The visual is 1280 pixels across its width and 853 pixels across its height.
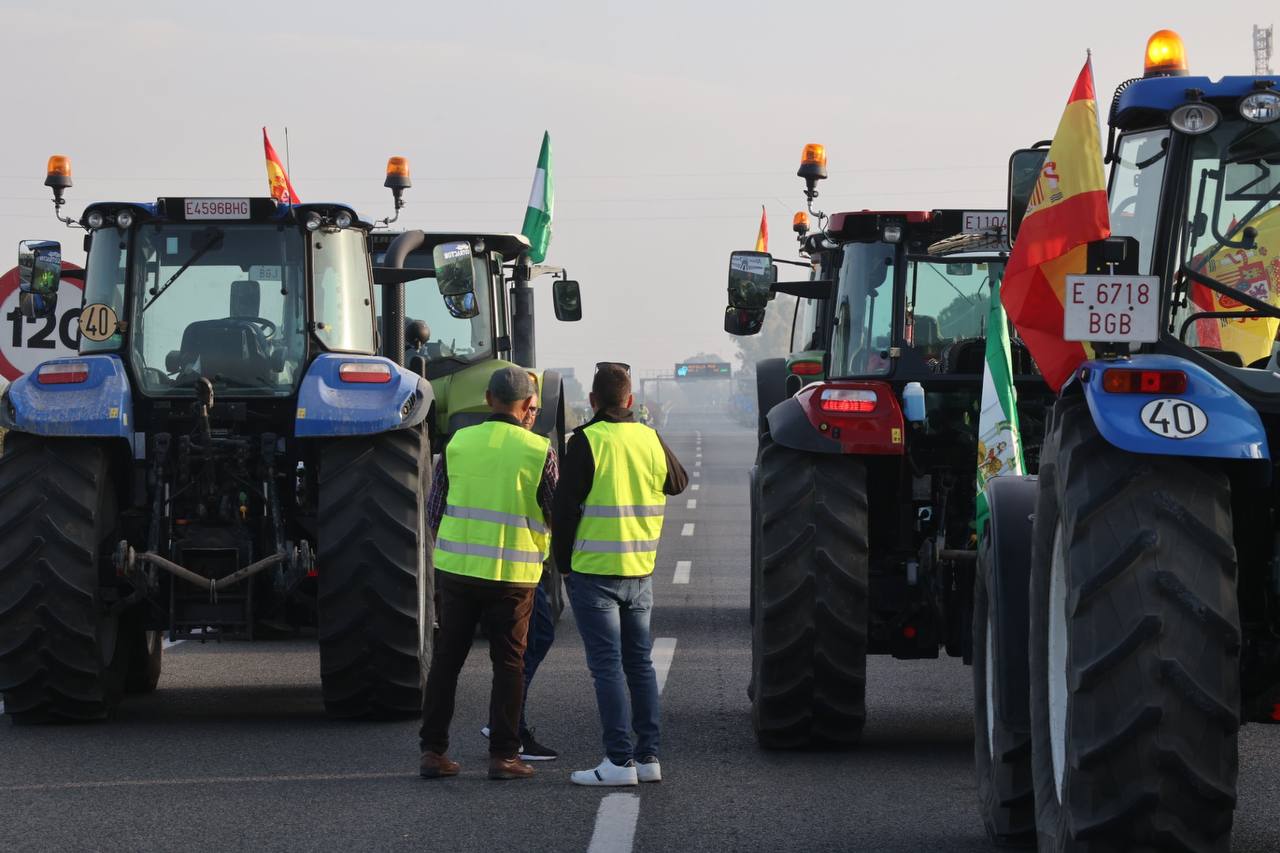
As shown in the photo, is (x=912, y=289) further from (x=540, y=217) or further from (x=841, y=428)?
(x=540, y=217)

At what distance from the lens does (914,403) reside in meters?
10.5

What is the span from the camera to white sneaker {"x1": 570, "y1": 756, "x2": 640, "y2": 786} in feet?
30.0

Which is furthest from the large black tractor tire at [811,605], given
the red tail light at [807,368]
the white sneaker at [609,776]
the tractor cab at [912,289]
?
the red tail light at [807,368]

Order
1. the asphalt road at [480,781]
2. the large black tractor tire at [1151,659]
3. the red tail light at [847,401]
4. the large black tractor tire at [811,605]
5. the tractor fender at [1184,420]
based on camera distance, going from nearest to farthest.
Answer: the large black tractor tire at [1151,659]
the tractor fender at [1184,420]
the asphalt road at [480,781]
the large black tractor tire at [811,605]
the red tail light at [847,401]

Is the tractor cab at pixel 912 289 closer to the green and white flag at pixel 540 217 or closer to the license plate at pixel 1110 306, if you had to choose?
the license plate at pixel 1110 306

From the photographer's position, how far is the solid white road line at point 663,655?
42.8 ft

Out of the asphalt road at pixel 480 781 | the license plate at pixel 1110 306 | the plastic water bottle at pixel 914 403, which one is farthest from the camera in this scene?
the plastic water bottle at pixel 914 403

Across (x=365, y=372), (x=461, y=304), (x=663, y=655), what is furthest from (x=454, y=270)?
(x=663, y=655)

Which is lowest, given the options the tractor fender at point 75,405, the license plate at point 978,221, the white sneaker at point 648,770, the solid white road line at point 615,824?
the white sneaker at point 648,770

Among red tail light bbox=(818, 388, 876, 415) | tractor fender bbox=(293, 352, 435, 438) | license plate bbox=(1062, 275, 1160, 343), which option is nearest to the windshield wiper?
tractor fender bbox=(293, 352, 435, 438)

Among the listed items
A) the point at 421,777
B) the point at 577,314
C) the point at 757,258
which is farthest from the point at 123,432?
the point at 577,314

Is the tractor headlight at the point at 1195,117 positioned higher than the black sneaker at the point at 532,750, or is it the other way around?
the tractor headlight at the point at 1195,117

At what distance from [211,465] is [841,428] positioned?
134 inches

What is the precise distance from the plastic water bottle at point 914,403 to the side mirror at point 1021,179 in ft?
9.99
